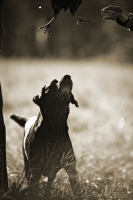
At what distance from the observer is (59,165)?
2836 mm

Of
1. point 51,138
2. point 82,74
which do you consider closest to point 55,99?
point 51,138

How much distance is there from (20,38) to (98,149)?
3.45 m

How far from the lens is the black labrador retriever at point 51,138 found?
266 cm

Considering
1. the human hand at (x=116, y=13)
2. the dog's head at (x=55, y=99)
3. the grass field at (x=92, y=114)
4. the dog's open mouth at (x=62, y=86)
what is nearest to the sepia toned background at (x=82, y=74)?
the grass field at (x=92, y=114)

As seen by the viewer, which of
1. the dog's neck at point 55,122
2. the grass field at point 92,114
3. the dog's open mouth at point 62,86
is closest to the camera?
the dog's open mouth at point 62,86

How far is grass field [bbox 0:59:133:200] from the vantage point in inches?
144

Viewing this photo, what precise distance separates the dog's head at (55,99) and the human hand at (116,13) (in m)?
0.65

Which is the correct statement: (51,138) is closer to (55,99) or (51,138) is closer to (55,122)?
(55,122)

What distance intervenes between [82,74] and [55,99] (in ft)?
17.0

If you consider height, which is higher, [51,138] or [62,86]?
[62,86]

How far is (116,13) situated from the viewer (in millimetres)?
2641

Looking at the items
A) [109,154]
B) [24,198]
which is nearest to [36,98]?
[24,198]

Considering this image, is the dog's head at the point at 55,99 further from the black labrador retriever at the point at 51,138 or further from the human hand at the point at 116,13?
the human hand at the point at 116,13

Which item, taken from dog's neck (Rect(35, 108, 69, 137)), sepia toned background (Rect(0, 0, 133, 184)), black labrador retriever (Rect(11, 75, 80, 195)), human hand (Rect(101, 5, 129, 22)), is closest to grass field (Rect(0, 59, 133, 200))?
sepia toned background (Rect(0, 0, 133, 184))
